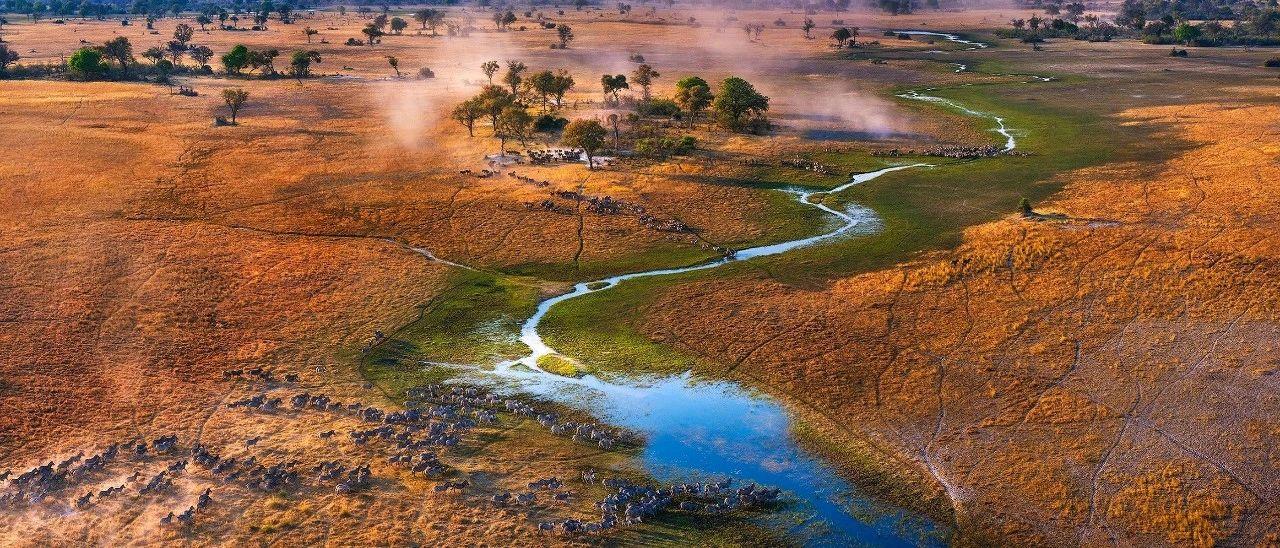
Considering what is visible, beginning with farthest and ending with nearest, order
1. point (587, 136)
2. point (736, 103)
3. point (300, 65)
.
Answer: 1. point (300, 65)
2. point (736, 103)
3. point (587, 136)

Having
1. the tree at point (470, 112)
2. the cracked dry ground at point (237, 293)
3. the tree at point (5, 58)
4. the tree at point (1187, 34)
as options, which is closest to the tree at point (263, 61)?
the tree at point (5, 58)

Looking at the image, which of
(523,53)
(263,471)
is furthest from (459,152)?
(523,53)

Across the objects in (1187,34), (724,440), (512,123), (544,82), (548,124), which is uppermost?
(1187,34)

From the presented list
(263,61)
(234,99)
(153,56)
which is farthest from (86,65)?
(234,99)

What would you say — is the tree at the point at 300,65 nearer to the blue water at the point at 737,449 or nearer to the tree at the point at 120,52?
the tree at the point at 120,52

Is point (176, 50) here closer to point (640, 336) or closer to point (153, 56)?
point (153, 56)

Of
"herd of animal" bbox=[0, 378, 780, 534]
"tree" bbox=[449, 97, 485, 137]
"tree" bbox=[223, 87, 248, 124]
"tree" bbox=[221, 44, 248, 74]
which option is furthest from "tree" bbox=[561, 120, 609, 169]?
"tree" bbox=[221, 44, 248, 74]

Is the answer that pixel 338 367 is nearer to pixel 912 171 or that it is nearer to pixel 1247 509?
pixel 1247 509
